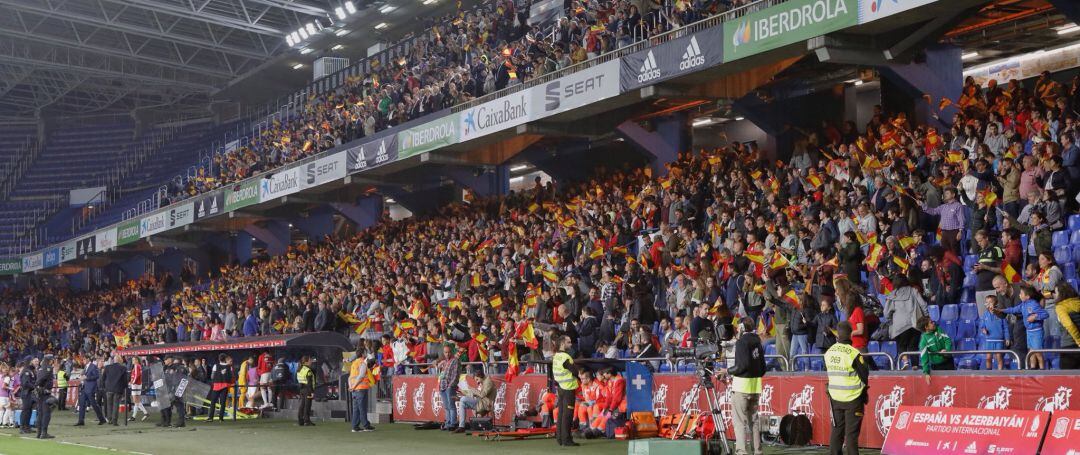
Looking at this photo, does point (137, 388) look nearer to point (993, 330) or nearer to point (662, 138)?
point (662, 138)

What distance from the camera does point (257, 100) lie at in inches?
2388

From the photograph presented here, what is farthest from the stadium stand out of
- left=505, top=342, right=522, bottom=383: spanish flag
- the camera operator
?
the camera operator

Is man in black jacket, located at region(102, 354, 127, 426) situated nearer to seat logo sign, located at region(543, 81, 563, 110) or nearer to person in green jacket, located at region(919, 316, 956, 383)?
seat logo sign, located at region(543, 81, 563, 110)

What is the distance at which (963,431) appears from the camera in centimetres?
1295

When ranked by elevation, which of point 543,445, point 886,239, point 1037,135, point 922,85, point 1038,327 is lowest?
point 543,445

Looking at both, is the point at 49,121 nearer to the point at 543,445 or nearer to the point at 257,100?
the point at 257,100

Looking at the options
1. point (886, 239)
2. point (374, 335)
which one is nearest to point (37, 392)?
point (374, 335)

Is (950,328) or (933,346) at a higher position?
(950,328)

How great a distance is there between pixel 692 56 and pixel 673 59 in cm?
64

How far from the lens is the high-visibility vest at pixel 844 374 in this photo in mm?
13266

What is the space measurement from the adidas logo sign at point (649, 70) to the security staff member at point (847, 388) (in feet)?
38.3

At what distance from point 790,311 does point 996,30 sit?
8.39 metres

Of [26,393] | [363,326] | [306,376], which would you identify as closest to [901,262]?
[306,376]

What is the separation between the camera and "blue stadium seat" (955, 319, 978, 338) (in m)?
16.2
